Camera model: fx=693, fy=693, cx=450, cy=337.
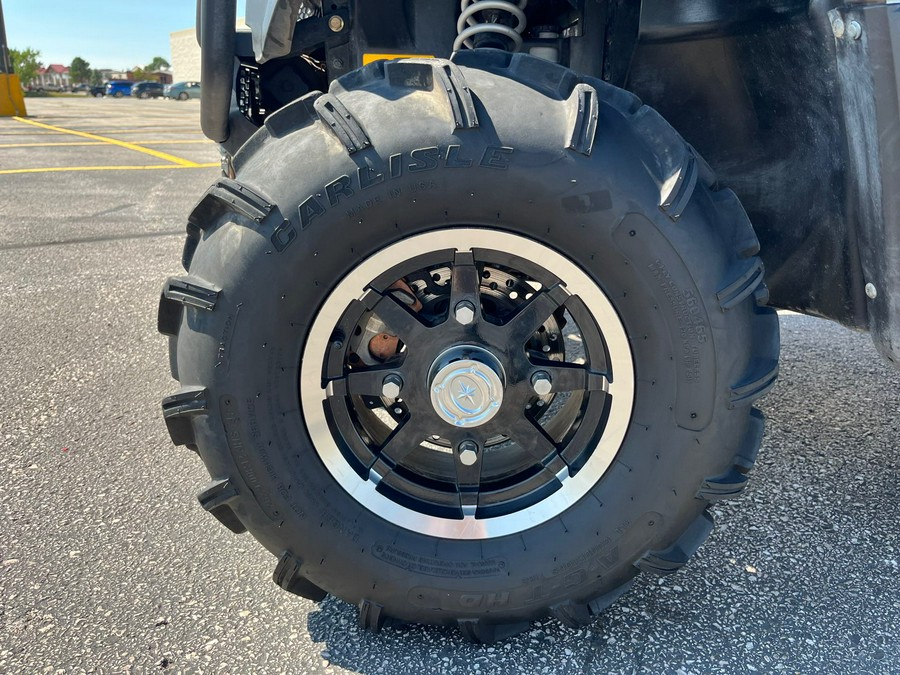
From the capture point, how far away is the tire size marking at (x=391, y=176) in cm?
146

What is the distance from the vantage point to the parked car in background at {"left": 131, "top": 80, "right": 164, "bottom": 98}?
178ft

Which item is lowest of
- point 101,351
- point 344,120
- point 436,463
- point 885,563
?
point 101,351

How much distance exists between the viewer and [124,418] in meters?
2.85

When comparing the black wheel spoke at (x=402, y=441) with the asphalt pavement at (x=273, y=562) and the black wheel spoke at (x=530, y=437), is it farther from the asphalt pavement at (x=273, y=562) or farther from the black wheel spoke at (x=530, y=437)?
the asphalt pavement at (x=273, y=562)

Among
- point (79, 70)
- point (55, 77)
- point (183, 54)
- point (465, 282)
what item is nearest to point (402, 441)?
point (465, 282)

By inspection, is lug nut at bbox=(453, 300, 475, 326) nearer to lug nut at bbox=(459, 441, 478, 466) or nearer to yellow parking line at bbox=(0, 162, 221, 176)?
lug nut at bbox=(459, 441, 478, 466)

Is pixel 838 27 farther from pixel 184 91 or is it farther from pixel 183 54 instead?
pixel 183 54

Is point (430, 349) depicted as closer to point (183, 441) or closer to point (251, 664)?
point (183, 441)

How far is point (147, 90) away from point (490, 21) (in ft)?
199

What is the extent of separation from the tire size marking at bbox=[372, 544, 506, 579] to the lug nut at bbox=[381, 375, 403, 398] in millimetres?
367

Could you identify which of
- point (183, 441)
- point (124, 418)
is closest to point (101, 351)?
point (124, 418)

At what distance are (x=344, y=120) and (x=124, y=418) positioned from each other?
6.31 feet

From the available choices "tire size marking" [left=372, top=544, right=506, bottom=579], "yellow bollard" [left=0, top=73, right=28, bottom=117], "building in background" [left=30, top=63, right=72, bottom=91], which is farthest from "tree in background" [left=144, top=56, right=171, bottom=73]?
"tire size marking" [left=372, top=544, right=506, bottom=579]

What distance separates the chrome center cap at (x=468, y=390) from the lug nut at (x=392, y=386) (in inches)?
3.3
